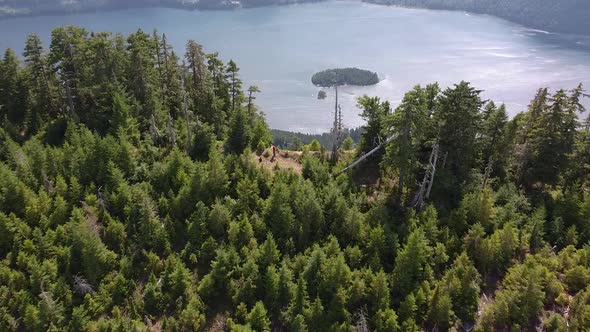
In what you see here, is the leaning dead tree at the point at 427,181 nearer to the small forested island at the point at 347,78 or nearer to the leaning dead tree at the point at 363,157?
the leaning dead tree at the point at 363,157

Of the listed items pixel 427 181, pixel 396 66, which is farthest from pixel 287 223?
pixel 396 66

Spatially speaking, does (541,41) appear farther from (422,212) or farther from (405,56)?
(422,212)

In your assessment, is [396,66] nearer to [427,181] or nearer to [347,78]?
[347,78]

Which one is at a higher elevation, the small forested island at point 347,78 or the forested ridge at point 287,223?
the small forested island at point 347,78

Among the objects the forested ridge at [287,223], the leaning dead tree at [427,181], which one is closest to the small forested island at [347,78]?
the forested ridge at [287,223]

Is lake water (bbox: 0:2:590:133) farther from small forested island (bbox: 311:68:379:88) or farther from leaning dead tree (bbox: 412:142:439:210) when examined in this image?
leaning dead tree (bbox: 412:142:439:210)

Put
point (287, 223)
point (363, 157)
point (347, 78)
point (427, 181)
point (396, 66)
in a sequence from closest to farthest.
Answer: point (287, 223)
point (427, 181)
point (363, 157)
point (347, 78)
point (396, 66)

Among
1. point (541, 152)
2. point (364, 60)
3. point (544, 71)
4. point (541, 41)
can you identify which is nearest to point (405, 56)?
point (364, 60)
